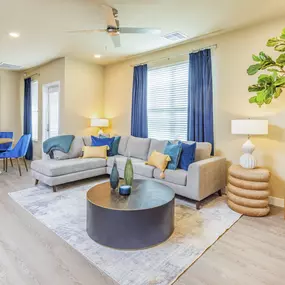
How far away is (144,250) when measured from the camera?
2166mm

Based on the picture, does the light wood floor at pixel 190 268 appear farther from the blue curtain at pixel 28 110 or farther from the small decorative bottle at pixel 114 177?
the blue curtain at pixel 28 110

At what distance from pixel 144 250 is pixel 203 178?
1471 millimetres

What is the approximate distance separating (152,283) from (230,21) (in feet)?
11.6

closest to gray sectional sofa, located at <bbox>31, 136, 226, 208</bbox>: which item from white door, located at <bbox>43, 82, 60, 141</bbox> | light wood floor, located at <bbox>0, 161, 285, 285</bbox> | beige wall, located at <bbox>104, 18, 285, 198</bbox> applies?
beige wall, located at <bbox>104, 18, 285, 198</bbox>

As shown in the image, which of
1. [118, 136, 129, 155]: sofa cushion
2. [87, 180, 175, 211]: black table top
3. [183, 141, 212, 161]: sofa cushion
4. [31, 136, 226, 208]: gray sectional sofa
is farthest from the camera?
[118, 136, 129, 155]: sofa cushion

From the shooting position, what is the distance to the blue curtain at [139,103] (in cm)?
508

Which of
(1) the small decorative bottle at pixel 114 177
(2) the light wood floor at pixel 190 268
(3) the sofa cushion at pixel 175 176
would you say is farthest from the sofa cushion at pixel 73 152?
(1) the small decorative bottle at pixel 114 177

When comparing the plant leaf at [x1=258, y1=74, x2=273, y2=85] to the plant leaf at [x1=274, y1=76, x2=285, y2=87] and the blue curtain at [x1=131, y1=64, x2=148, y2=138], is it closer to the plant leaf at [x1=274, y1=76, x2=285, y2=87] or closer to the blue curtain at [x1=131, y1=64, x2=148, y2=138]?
the plant leaf at [x1=274, y1=76, x2=285, y2=87]

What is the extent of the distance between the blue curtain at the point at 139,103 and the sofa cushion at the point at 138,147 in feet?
1.12

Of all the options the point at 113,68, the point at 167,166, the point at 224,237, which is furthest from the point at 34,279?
the point at 113,68

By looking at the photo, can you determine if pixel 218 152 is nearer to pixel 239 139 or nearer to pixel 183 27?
pixel 239 139

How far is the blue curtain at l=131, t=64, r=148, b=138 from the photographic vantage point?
5.08 meters

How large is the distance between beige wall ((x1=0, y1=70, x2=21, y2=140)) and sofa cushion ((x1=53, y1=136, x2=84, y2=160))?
3.56 metres

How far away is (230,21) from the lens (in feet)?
10.9
